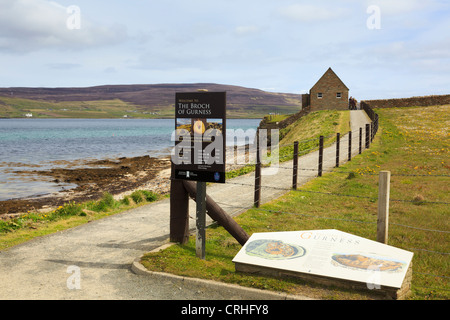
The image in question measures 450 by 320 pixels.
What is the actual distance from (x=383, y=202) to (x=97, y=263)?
17.2ft

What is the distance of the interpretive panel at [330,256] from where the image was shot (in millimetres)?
5680

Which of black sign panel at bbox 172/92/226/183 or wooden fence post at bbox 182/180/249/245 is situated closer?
black sign panel at bbox 172/92/226/183

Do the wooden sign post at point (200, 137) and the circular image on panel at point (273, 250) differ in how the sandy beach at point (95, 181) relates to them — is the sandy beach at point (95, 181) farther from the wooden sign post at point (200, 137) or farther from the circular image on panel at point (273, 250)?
the circular image on panel at point (273, 250)

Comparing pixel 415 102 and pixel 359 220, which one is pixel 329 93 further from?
pixel 359 220

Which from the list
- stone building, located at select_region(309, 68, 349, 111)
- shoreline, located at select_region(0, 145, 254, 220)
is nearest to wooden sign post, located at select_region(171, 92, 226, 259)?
shoreline, located at select_region(0, 145, 254, 220)

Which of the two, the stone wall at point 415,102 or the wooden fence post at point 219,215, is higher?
the stone wall at point 415,102

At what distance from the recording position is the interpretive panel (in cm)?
568

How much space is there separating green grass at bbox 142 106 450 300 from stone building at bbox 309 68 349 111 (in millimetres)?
41968

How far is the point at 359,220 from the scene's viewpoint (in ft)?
33.8

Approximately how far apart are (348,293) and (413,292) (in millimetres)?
1063

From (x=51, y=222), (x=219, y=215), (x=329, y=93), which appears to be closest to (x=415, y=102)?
(x=329, y=93)

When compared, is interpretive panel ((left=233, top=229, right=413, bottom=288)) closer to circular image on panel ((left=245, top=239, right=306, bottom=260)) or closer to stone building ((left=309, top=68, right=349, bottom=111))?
circular image on panel ((left=245, top=239, right=306, bottom=260))

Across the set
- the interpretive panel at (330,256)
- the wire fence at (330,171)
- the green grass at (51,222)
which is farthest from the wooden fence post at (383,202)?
the green grass at (51,222)

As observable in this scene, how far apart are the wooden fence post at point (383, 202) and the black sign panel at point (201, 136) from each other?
9.02 ft
